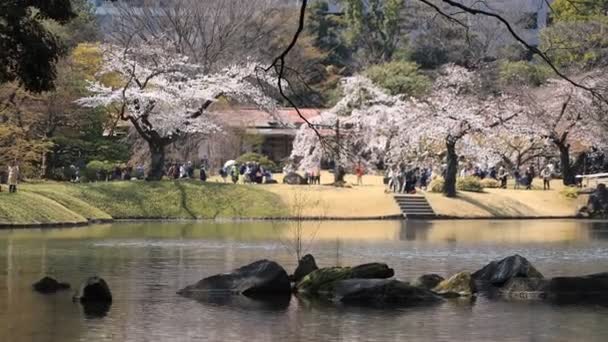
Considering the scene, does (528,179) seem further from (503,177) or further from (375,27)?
(375,27)

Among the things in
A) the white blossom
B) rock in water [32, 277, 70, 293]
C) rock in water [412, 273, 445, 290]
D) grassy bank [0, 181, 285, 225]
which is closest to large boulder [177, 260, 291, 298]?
rock in water [32, 277, 70, 293]

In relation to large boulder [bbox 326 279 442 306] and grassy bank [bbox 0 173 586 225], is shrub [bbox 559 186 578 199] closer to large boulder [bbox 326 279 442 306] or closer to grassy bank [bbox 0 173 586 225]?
grassy bank [bbox 0 173 586 225]

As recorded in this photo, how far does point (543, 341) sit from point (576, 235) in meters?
22.6

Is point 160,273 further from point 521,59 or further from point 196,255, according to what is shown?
point 521,59

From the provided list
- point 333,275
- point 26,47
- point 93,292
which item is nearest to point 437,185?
point 333,275

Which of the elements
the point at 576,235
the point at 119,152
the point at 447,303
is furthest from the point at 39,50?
the point at 119,152

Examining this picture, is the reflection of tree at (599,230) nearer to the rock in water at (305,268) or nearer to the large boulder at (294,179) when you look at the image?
the large boulder at (294,179)

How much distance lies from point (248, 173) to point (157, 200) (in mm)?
9668

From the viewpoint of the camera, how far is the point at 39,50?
19016mm

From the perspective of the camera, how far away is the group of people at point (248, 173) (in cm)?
5666

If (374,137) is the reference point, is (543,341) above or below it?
below

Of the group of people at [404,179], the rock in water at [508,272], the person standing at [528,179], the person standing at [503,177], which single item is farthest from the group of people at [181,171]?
the rock in water at [508,272]

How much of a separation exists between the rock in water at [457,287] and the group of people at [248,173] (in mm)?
35634

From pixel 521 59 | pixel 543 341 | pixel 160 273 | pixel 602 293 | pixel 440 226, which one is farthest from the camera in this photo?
pixel 521 59
